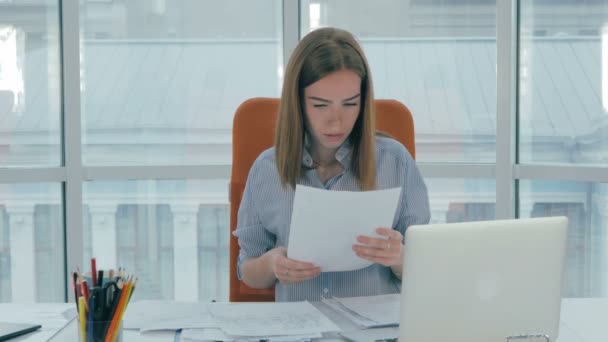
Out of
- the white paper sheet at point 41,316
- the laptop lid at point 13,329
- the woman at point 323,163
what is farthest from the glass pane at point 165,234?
the laptop lid at point 13,329

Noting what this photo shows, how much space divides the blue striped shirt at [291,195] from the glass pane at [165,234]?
141cm

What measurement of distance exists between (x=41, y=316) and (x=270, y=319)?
19.9 inches

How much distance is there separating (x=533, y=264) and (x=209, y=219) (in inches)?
91.2

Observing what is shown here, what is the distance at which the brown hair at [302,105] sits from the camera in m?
1.92

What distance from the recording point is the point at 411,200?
6.47ft

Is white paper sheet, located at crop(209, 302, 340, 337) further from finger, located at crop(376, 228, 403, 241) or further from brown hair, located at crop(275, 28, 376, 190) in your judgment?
brown hair, located at crop(275, 28, 376, 190)

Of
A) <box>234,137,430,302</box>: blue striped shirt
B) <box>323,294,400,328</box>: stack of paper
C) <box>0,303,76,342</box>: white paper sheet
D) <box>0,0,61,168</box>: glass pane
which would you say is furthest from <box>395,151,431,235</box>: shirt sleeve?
<box>0,0,61,168</box>: glass pane

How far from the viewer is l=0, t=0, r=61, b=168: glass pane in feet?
10.7

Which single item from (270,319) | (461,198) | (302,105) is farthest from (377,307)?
(461,198)

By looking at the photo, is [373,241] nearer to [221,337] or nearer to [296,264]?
[296,264]

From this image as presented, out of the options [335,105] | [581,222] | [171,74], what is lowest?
[581,222]

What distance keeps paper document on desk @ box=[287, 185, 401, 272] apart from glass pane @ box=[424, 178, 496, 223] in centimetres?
176

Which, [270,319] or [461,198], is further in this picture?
[461,198]

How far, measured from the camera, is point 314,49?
1930 millimetres
